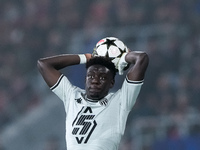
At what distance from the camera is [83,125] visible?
606 centimetres

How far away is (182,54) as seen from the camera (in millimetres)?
11805

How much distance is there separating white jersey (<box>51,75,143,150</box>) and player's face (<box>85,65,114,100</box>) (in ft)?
0.31

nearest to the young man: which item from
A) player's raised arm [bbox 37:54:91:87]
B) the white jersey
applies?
the white jersey

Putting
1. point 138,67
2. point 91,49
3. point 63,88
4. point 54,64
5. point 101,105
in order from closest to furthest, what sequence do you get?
point 138,67, point 101,105, point 63,88, point 54,64, point 91,49

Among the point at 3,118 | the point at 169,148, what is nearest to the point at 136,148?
the point at 169,148

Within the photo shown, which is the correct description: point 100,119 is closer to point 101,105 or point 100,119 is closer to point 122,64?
point 101,105

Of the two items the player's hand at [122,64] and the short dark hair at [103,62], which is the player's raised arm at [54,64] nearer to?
the short dark hair at [103,62]

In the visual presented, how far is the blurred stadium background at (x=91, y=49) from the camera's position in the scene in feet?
35.3

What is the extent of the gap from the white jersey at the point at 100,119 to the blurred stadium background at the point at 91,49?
4.09 meters

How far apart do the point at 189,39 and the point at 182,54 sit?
400 mm

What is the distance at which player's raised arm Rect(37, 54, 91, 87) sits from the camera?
6387 mm

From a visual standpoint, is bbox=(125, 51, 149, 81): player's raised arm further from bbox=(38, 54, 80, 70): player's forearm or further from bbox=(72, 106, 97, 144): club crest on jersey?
bbox=(38, 54, 80, 70): player's forearm

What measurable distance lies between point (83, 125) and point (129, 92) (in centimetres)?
48

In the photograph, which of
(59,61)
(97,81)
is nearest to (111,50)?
(97,81)
